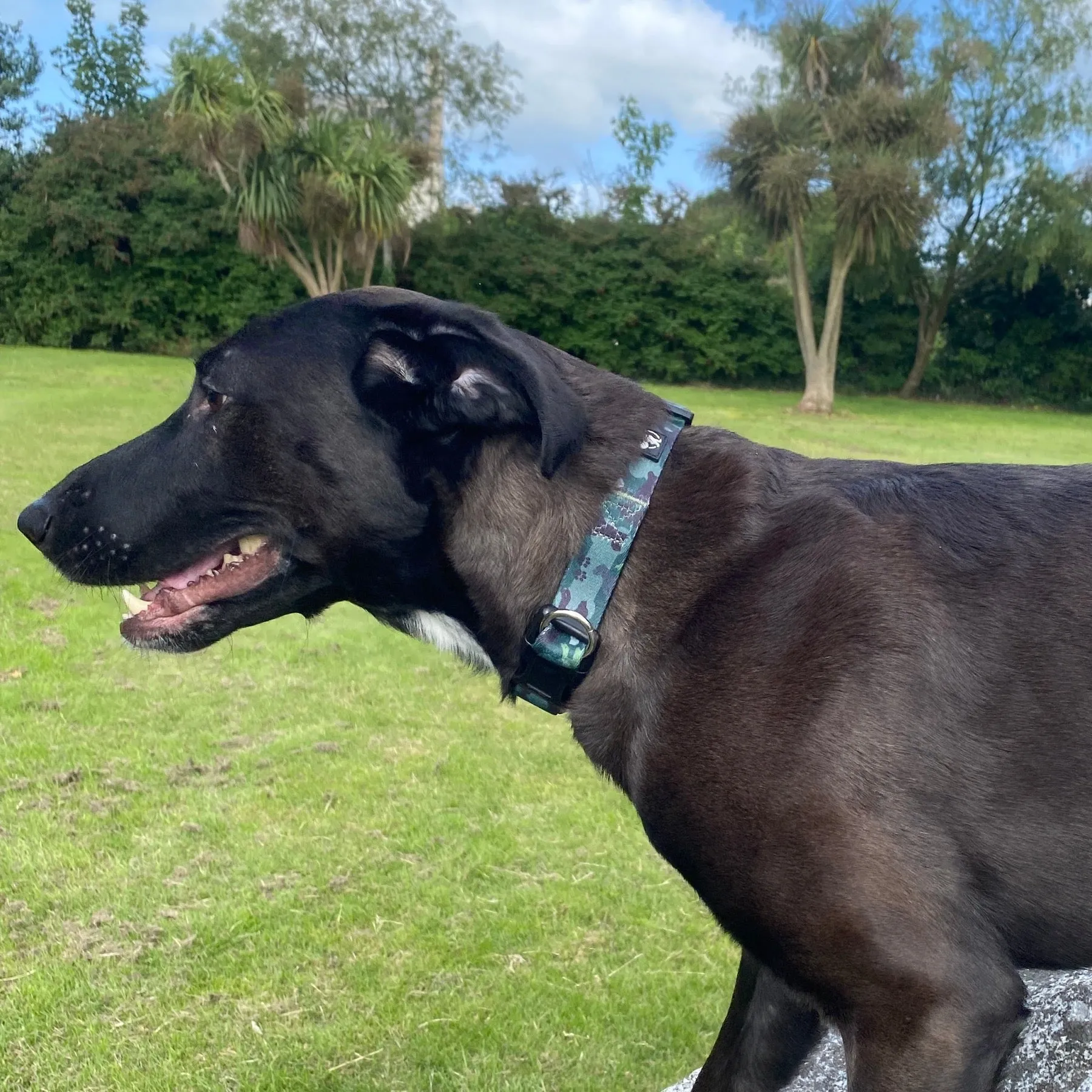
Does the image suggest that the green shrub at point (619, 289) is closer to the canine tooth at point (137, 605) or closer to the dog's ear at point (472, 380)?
the canine tooth at point (137, 605)

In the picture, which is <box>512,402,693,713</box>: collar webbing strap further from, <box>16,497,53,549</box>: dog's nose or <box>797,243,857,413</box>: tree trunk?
<box>797,243,857,413</box>: tree trunk

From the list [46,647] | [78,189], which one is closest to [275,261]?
[78,189]

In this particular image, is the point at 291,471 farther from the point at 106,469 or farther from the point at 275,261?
the point at 275,261

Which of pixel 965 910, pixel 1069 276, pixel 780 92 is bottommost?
pixel 965 910

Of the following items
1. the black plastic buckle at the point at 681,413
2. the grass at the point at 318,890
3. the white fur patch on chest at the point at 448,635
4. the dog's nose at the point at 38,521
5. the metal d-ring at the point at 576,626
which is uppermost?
the black plastic buckle at the point at 681,413

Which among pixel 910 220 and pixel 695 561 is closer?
pixel 695 561

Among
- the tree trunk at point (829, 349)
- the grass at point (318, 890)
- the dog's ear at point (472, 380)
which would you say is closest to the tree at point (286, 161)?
the tree trunk at point (829, 349)

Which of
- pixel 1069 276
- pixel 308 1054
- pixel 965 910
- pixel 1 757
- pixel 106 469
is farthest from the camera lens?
pixel 1069 276

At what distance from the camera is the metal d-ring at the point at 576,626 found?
6.40 feet

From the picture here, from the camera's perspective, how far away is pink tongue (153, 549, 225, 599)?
2.45 metres

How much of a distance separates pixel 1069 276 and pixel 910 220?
787 cm

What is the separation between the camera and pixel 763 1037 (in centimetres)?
234

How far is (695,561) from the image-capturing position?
6.61ft

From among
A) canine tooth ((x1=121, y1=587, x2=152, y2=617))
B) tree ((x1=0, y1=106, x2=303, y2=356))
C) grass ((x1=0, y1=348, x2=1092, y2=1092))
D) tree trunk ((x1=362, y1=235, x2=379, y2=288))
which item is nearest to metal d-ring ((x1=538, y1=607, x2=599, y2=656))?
canine tooth ((x1=121, y1=587, x2=152, y2=617))
